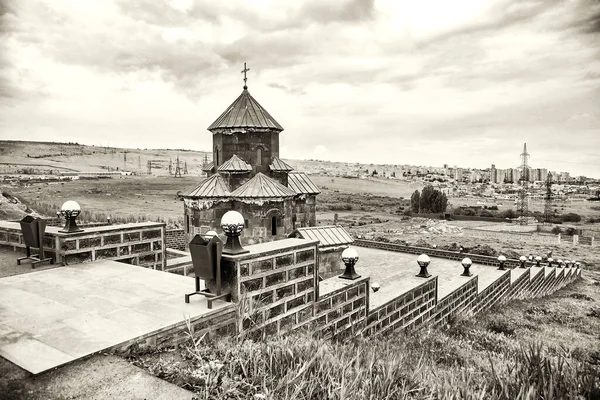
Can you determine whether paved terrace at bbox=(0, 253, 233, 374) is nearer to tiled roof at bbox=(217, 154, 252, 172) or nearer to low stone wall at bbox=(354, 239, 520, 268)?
tiled roof at bbox=(217, 154, 252, 172)

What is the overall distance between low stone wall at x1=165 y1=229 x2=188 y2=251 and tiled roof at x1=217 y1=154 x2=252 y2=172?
633 cm

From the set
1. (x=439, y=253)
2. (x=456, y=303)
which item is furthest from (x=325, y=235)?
(x=439, y=253)

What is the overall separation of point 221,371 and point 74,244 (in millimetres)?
4835

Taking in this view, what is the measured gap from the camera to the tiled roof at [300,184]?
18077 millimetres

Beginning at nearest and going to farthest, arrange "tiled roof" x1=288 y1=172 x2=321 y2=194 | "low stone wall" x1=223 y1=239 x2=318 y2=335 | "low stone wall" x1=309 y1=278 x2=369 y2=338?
"low stone wall" x1=223 y1=239 x2=318 y2=335, "low stone wall" x1=309 y1=278 x2=369 y2=338, "tiled roof" x1=288 y1=172 x2=321 y2=194

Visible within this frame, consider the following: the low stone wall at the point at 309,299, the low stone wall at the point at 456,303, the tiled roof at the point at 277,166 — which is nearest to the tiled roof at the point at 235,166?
the tiled roof at the point at 277,166

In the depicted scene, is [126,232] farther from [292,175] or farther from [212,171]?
[292,175]

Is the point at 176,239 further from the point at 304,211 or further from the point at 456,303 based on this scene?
the point at 456,303

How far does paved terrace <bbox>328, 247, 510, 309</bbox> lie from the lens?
11.6 m

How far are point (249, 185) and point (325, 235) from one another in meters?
3.53

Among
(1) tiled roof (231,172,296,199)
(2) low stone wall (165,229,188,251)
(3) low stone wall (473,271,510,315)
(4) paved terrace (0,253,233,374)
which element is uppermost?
(1) tiled roof (231,172,296,199)

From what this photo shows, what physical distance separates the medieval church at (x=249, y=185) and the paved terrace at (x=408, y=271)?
3913 mm

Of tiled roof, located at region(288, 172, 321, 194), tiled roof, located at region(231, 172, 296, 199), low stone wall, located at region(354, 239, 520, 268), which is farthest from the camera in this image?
low stone wall, located at region(354, 239, 520, 268)

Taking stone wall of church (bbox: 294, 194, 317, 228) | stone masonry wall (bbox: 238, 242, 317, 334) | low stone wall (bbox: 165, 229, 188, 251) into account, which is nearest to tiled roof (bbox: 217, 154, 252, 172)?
stone wall of church (bbox: 294, 194, 317, 228)
